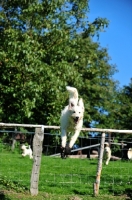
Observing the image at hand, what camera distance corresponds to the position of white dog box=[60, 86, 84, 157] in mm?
2746

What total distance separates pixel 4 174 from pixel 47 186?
3.96 feet

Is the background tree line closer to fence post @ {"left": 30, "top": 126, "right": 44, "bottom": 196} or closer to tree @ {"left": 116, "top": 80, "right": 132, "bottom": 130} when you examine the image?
fence post @ {"left": 30, "top": 126, "right": 44, "bottom": 196}

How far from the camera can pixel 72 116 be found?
283 centimetres

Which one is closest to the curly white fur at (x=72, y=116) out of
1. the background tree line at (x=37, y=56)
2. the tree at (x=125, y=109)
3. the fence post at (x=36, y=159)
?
the fence post at (x=36, y=159)


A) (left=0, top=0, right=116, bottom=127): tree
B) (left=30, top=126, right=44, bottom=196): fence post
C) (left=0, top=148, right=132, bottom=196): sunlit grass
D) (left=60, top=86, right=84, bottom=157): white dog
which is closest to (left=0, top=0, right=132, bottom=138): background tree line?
(left=0, top=0, right=116, bottom=127): tree

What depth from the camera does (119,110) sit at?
28328 mm

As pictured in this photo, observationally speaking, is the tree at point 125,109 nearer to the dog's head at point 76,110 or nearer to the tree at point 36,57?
the tree at point 36,57

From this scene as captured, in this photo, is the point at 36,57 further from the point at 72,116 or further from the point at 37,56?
the point at 72,116

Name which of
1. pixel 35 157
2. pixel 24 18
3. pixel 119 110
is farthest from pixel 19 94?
pixel 119 110

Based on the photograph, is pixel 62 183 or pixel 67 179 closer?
pixel 62 183

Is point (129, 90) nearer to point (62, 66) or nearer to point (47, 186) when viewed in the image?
point (62, 66)

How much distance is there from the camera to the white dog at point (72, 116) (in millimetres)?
2746

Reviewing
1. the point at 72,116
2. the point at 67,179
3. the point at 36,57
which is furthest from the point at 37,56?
the point at 72,116

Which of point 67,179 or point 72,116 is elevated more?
point 72,116
